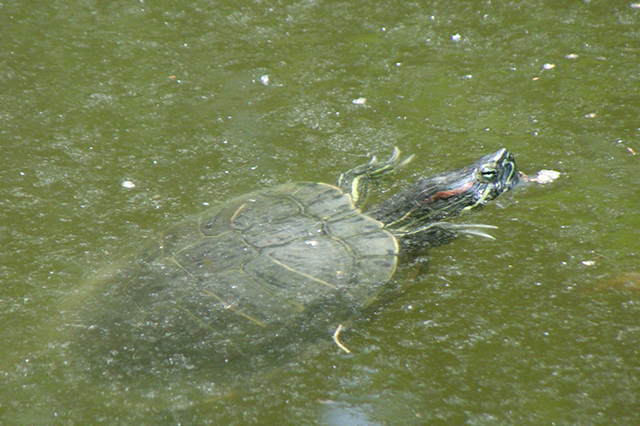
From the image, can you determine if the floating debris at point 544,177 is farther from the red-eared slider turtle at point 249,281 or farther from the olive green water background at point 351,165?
the red-eared slider turtle at point 249,281

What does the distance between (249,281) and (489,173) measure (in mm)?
1392

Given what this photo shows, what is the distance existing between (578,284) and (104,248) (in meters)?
2.30

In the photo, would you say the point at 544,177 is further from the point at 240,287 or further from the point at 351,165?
the point at 240,287

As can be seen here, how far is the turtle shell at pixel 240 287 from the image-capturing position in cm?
214

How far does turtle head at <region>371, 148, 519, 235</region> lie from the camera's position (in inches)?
110

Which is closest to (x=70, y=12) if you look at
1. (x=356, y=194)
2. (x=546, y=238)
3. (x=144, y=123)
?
(x=144, y=123)

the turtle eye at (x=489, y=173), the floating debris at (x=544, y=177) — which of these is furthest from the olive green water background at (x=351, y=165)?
the turtle eye at (x=489, y=173)

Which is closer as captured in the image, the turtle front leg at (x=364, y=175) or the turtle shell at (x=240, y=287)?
the turtle shell at (x=240, y=287)

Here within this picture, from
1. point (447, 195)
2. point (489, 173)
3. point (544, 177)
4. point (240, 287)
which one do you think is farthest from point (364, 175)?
point (240, 287)

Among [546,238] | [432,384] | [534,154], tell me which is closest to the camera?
[432,384]

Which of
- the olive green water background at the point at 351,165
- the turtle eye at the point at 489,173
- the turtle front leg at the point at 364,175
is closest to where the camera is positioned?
the olive green water background at the point at 351,165

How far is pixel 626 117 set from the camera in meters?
3.35

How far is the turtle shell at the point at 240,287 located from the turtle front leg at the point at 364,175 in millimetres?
386

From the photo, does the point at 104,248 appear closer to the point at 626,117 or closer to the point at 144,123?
the point at 144,123
